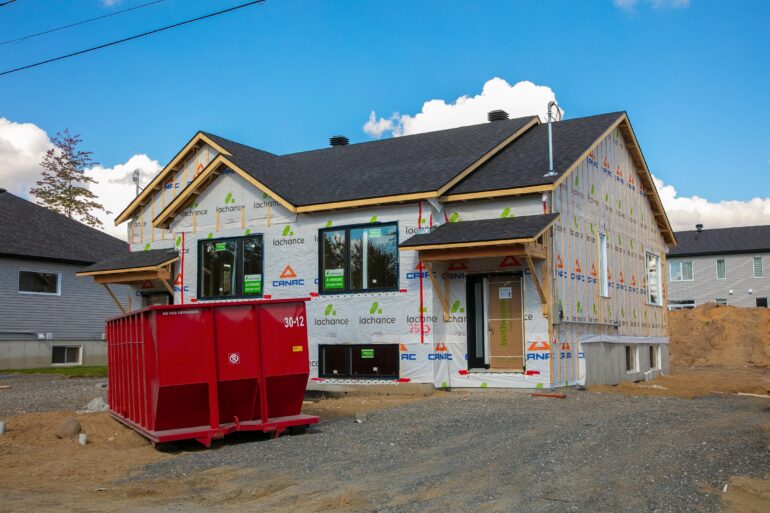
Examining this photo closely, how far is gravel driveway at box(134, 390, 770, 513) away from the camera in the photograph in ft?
25.3

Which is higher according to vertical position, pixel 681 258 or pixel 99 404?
pixel 681 258

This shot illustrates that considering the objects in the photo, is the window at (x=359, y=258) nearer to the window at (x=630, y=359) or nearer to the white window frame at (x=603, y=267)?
the white window frame at (x=603, y=267)

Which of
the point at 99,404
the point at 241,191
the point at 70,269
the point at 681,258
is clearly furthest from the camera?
the point at 681,258

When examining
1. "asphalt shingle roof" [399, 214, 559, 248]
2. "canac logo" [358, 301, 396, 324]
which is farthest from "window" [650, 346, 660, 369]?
"canac logo" [358, 301, 396, 324]

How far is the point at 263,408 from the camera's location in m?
12.3

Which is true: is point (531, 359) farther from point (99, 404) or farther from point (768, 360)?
point (768, 360)

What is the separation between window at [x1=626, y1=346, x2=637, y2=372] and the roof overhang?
45.3ft

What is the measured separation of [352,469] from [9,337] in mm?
25038

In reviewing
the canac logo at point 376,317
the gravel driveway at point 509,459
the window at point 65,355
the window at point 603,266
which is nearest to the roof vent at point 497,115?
the window at point 603,266

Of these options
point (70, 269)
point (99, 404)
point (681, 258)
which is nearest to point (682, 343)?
point (681, 258)

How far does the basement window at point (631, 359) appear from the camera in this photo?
22781 millimetres

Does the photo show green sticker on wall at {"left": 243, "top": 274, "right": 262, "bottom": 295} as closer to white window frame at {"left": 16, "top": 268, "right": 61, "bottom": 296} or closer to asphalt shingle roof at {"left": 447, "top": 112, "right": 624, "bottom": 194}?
asphalt shingle roof at {"left": 447, "top": 112, "right": 624, "bottom": 194}

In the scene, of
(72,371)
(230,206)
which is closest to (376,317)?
(230,206)

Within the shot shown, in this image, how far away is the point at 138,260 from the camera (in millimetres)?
23625
